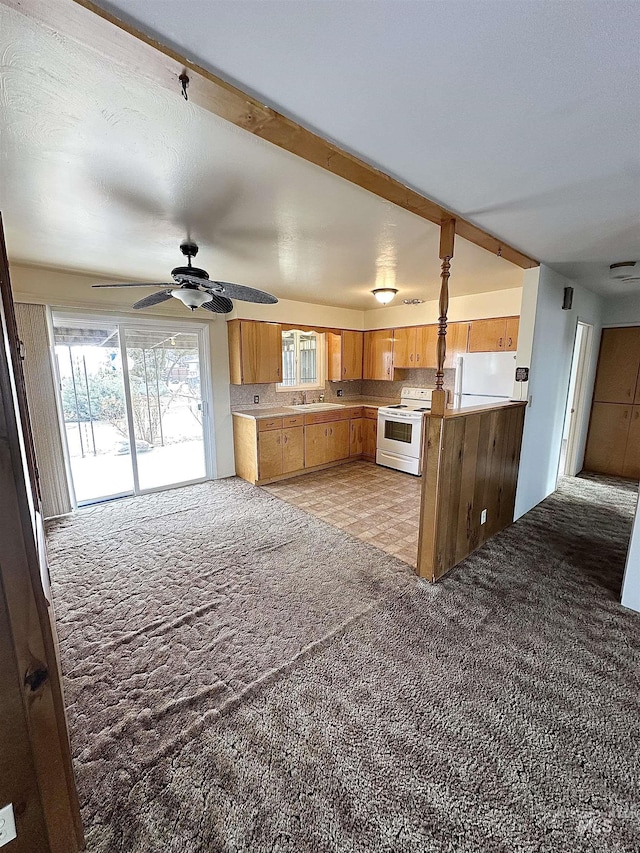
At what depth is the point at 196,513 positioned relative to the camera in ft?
12.3

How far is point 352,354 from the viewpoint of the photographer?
603cm

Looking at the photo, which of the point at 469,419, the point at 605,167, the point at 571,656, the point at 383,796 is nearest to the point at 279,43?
the point at 605,167

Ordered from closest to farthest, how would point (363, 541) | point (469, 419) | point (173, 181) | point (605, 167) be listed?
point (605, 167)
point (173, 181)
point (469, 419)
point (363, 541)

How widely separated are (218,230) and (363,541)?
2757mm

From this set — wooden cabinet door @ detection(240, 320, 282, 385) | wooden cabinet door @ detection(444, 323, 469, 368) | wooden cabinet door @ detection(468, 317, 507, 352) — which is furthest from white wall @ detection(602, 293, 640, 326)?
wooden cabinet door @ detection(240, 320, 282, 385)

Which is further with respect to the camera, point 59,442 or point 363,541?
point 59,442

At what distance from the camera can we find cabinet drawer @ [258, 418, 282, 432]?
15.0 ft

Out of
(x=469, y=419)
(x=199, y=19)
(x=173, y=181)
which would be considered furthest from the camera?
(x=469, y=419)

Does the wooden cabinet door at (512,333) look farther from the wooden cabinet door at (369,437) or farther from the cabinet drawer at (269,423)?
the cabinet drawer at (269,423)

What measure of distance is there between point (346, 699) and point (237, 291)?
2627 mm

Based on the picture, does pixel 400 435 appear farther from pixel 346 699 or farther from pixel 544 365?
pixel 346 699

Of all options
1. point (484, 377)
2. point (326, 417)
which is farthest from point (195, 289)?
point (484, 377)

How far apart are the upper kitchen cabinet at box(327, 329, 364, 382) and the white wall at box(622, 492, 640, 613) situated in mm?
4261

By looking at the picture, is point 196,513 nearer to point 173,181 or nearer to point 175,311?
point 175,311
